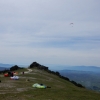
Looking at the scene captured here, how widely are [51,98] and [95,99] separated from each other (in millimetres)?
6331

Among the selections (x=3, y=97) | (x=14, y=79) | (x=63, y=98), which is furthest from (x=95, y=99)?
(x=14, y=79)

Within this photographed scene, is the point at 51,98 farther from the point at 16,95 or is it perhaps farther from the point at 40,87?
the point at 40,87

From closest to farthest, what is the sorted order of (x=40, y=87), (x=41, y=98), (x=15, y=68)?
(x=41, y=98) < (x=40, y=87) < (x=15, y=68)

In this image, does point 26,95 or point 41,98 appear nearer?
point 41,98

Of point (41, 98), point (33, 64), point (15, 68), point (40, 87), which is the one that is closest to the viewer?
point (41, 98)

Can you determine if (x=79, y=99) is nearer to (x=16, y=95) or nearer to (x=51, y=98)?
(x=51, y=98)

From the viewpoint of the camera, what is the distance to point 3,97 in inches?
1081

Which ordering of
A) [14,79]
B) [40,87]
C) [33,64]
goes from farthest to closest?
[33,64] < [14,79] < [40,87]

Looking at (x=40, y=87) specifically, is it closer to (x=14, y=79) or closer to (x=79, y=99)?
(x=79, y=99)

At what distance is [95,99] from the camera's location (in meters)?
29.2

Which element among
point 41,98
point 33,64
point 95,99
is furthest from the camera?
point 33,64

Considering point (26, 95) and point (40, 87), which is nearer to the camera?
point (26, 95)

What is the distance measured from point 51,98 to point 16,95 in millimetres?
4926

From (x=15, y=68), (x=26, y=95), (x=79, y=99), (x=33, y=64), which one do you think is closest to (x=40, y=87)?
(x=26, y=95)
